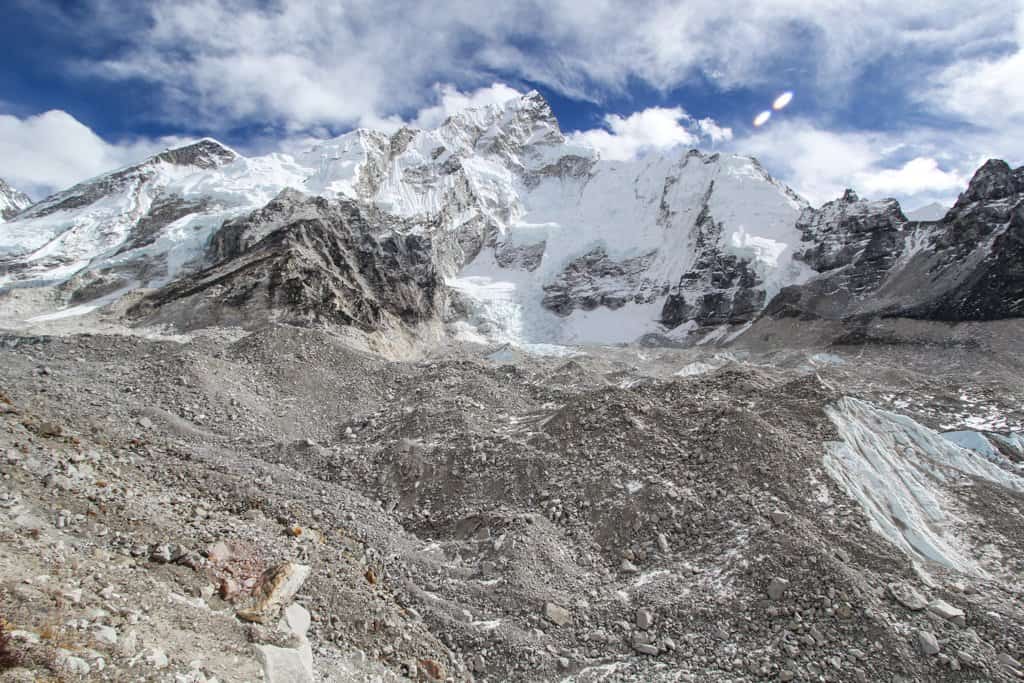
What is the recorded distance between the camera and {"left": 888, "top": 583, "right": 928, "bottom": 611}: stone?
10.3 meters

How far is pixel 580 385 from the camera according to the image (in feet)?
101

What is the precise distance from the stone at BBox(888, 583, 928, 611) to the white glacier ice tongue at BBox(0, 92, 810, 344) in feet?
262

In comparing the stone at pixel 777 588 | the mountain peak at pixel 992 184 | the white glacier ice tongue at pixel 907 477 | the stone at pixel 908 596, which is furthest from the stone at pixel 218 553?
the mountain peak at pixel 992 184

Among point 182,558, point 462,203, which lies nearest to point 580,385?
point 182,558

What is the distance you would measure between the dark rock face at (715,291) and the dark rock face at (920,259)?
7927 millimetres

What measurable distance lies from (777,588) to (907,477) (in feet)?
26.6

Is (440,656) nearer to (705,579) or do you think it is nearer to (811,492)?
(705,579)

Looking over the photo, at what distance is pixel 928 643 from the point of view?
9430mm

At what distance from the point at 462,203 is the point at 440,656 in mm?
135213

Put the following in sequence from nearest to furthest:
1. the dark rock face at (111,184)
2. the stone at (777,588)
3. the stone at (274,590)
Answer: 1. the stone at (274,590)
2. the stone at (777,588)
3. the dark rock face at (111,184)

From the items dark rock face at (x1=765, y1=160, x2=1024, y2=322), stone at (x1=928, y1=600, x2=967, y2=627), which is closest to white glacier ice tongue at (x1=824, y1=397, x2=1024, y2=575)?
stone at (x1=928, y1=600, x2=967, y2=627)

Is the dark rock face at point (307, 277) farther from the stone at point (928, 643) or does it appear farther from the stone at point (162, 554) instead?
the stone at point (928, 643)

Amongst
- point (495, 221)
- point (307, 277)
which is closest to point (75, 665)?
point (307, 277)

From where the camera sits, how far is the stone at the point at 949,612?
1010 cm
